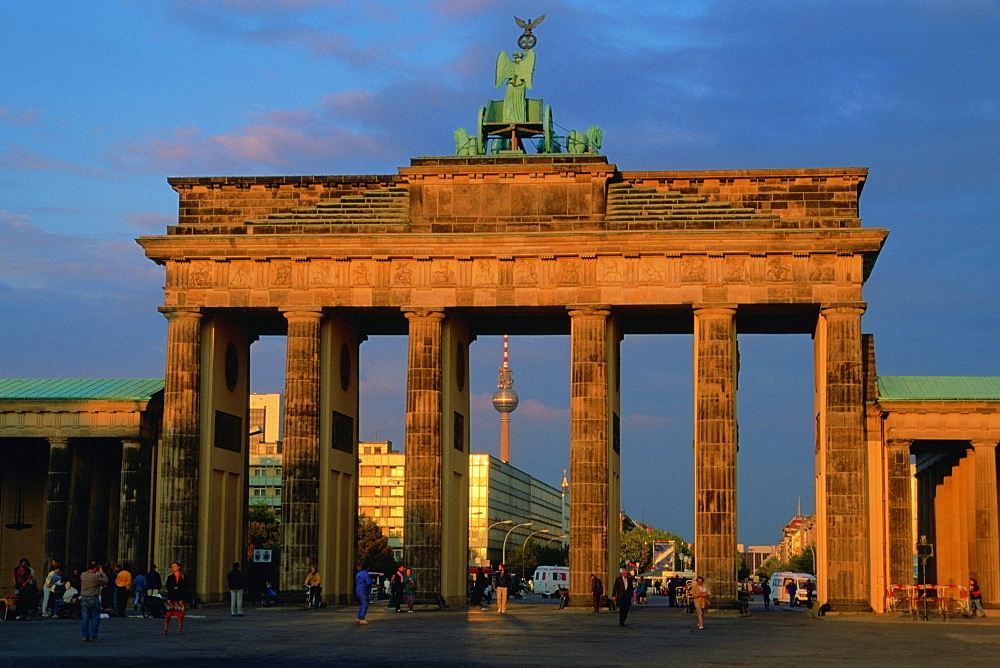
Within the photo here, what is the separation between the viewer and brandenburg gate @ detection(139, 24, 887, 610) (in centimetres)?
5747

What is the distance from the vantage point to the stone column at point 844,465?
184 ft

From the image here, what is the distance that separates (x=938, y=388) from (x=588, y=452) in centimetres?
1496

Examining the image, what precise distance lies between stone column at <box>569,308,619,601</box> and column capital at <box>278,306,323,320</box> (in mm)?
10693

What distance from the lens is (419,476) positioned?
194ft

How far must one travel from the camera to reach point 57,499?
198ft

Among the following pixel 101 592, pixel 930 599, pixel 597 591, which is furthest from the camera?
pixel 930 599

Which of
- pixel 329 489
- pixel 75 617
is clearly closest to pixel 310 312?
pixel 329 489

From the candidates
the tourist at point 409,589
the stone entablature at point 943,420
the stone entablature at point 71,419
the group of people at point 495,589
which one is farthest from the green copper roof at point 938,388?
the stone entablature at point 71,419

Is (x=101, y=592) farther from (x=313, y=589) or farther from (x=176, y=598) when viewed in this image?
(x=313, y=589)

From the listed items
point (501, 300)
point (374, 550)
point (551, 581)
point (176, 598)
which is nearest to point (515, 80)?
point (501, 300)

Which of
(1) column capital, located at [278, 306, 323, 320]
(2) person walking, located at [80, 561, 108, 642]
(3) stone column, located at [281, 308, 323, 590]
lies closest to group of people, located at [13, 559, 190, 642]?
(2) person walking, located at [80, 561, 108, 642]

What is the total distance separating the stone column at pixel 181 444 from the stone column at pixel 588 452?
15.8 metres

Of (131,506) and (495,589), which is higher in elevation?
(131,506)

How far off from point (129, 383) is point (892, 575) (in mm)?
34255
